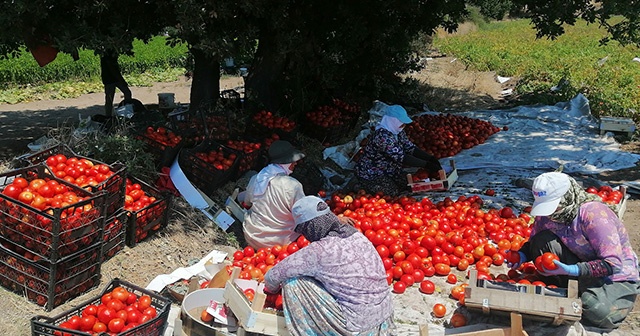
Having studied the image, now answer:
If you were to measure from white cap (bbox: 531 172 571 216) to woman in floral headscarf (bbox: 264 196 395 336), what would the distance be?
133 cm

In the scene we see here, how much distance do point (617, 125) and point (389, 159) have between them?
5711mm

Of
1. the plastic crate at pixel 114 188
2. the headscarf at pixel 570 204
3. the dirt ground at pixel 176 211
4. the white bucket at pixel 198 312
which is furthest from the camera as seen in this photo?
the plastic crate at pixel 114 188

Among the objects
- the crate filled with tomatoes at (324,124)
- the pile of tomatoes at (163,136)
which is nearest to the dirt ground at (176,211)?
the pile of tomatoes at (163,136)

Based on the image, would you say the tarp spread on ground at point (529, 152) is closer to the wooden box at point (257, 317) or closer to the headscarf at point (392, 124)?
the headscarf at point (392, 124)

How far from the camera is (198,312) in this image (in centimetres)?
494

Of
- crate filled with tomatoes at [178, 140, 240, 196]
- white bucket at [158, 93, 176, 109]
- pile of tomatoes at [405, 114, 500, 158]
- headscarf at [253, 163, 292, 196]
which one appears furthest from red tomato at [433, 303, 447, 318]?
white bucket at [158, 93, 176, 109]

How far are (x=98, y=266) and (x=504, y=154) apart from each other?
7.21m

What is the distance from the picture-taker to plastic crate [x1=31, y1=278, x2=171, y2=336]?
14.1ft

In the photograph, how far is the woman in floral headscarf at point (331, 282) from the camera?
168 inches

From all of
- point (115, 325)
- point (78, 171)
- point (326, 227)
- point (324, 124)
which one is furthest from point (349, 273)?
point (324, 124)

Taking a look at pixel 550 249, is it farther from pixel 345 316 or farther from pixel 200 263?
pixel 200 263

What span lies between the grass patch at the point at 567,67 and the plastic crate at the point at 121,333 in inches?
446

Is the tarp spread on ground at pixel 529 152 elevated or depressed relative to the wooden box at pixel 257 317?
depressed

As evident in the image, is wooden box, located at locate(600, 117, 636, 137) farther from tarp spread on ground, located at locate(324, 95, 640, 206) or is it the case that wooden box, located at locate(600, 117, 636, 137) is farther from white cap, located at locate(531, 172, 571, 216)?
white cap, located at locate(531, 172, 571, 216)
